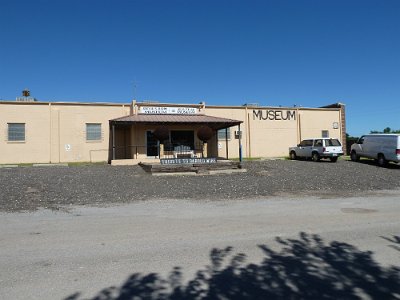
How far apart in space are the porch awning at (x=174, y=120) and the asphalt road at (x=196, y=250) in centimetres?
1345

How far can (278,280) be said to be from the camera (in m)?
4.35

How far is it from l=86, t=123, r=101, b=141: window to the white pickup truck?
15.0 m

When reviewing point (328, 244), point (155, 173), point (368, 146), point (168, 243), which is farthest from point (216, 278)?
point (368, 146)

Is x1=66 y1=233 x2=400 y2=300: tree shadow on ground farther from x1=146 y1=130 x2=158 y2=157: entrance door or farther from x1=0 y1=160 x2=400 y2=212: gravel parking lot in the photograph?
x1=146 y1=130 x2=158 y2=157: entrance door

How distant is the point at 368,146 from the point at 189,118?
1246 cm

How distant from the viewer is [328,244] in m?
5.94

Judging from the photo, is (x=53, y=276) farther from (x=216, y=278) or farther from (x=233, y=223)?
(x=233, y=223)

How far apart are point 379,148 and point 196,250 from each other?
69.9ft

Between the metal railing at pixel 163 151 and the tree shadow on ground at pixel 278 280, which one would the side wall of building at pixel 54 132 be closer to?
the metal railing at pixel 163 151

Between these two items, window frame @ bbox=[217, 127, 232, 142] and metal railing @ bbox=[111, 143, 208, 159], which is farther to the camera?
window frame @ bbox=[217, 127, 232, 142]

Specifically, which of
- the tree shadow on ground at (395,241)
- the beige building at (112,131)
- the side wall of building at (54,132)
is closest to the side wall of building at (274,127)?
the beige building at (112,131)

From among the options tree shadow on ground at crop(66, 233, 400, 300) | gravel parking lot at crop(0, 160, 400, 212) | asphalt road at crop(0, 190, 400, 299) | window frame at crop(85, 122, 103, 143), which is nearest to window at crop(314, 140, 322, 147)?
gravel parking lot at crop(0, 160, 400, 212)

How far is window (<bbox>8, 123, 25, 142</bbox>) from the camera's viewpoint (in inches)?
952

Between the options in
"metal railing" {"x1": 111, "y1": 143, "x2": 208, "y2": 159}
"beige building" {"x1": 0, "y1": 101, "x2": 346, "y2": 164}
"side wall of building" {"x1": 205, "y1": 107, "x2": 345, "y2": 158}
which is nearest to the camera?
"beige building" {"x1": 0, "y1": 101, "x2": 346, "y2": 164}
